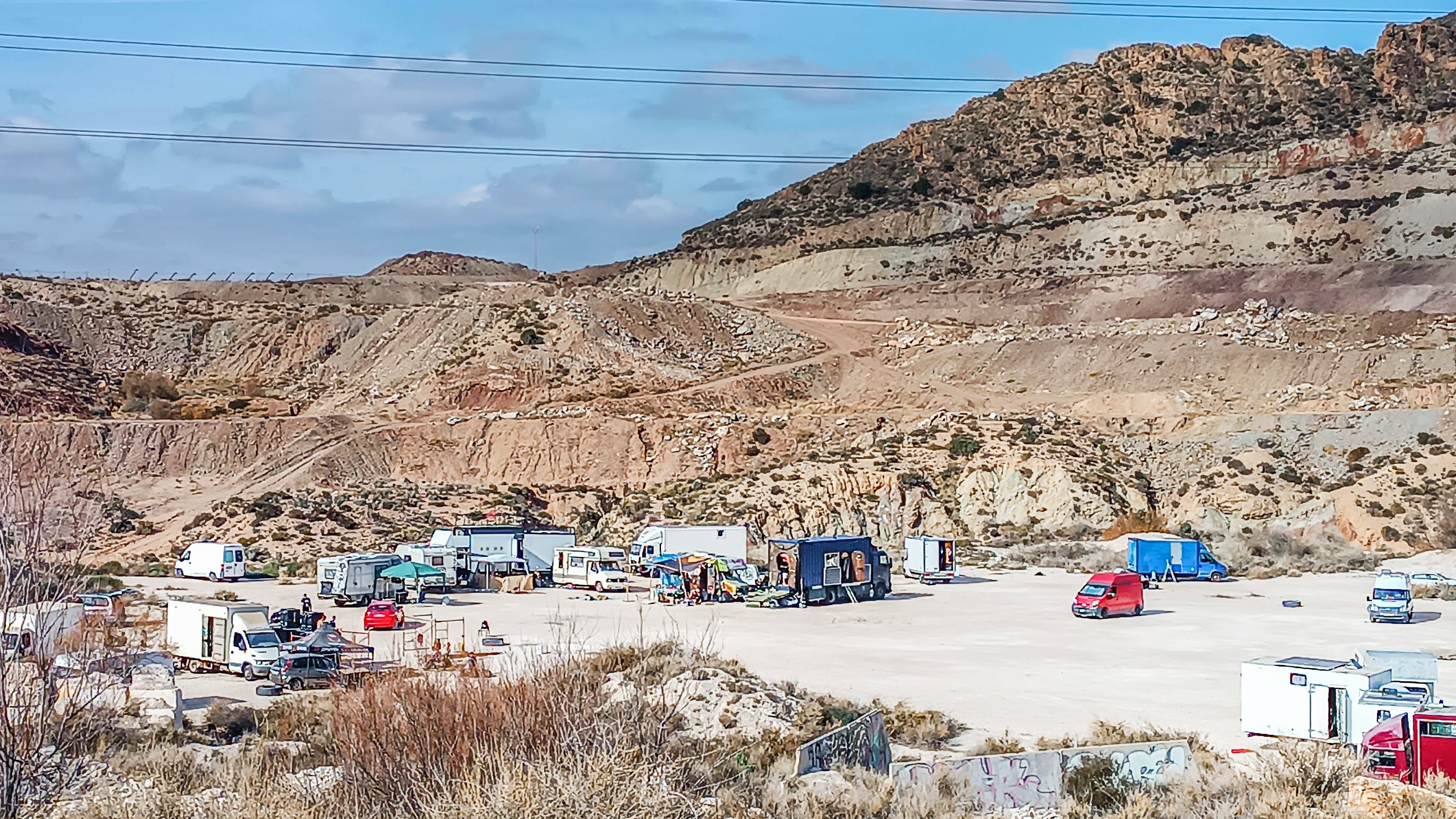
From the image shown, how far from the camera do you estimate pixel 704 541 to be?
159 feet

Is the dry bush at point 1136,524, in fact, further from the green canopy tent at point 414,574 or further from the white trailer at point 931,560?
the green canopy tent at point 414,574

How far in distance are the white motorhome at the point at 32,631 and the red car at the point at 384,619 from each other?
2214 centimetres

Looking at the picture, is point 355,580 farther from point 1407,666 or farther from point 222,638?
point 1407,666

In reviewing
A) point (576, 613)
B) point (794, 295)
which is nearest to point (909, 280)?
point (794, 295)

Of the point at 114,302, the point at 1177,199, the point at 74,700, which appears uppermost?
the point at 1177,199

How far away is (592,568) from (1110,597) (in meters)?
16.6

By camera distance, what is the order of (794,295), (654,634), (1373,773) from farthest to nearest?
(794,295), (654,634), (1373,773)

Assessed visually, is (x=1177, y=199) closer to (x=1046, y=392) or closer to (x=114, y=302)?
(x=1046, y=392)

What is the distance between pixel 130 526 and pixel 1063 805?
53758 mm

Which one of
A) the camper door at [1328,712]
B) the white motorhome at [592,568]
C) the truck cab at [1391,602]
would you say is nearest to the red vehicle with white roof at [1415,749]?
the camper door at [1328,712]

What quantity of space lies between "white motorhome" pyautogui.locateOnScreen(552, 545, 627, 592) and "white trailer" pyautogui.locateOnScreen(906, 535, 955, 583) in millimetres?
9998

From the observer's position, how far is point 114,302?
4493 inches

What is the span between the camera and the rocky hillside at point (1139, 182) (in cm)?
11444

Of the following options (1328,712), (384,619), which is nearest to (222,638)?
(384,619)
